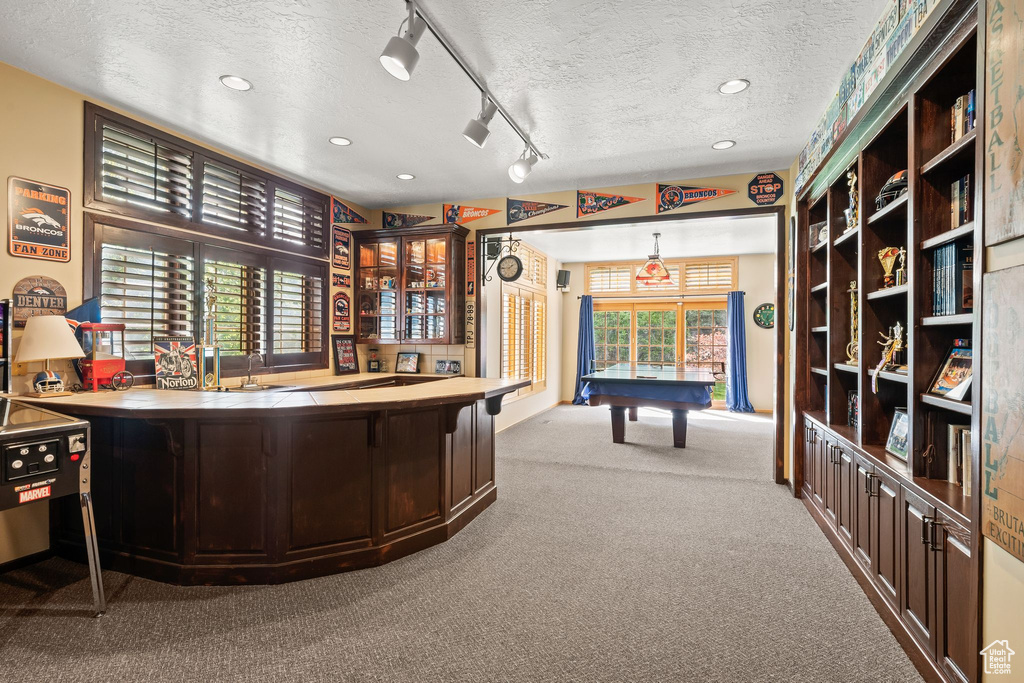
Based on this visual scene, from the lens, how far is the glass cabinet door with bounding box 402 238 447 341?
5.10 meters

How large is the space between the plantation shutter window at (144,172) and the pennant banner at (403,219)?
7.19 ft

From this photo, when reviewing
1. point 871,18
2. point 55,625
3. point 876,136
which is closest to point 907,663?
point 876,136

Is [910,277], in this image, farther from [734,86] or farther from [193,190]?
A: [193,190]

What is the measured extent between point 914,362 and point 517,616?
1.97 m

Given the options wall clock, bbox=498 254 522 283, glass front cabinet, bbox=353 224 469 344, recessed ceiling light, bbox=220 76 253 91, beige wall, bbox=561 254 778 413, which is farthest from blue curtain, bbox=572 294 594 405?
recessed ceiling light, bbox=220 76 253 91

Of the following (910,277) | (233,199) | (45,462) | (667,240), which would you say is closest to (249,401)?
(45,462)

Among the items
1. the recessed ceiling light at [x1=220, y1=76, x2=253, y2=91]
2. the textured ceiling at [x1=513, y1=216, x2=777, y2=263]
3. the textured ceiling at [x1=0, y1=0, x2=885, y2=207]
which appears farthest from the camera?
the textured ceiling at [x1=513, y1=216, x2=777, y2=263]

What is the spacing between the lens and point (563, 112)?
318 centimetres

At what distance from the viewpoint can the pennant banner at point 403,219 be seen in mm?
5409

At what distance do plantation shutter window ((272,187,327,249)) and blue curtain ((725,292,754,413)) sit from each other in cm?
669

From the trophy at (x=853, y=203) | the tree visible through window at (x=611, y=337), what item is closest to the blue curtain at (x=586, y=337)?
the tree visible through window at (x=611, y=337)

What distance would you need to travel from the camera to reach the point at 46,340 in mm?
2539

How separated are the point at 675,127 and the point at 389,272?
3182mm

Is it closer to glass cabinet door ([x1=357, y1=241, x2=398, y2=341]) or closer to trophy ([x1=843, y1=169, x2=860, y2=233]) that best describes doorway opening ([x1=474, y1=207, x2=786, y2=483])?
glass cabinet door ([x1=357, y1=241, x2=398, y2=341])
